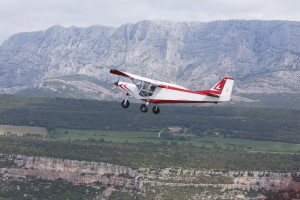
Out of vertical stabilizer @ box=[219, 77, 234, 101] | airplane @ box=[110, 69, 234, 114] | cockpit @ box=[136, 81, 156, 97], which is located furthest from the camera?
cockpit @ box=[136, 81, 156, 97]

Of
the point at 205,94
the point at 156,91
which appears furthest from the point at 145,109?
the point at 205,94

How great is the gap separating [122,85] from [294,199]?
174 ft

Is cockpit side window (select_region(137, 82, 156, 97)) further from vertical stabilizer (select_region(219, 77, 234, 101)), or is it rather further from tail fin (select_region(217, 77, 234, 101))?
vertical stabilizer (select_region(219, 77, 234, 101))

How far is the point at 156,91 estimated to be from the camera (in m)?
101

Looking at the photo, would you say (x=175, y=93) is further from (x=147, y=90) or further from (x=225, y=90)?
(x=225, y=90)

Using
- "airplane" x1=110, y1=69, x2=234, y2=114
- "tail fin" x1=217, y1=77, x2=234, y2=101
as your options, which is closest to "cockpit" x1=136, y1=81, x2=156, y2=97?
"airplane" x1=110, y1=69, x2=234, y2=114

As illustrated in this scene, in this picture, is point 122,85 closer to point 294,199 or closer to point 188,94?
point 188,94

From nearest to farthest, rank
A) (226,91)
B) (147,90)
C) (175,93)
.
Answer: (175,93)
(226,91)
(147,90)

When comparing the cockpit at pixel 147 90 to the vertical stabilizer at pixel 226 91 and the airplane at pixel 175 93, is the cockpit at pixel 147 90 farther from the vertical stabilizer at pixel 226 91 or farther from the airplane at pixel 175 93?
the vertical stabilizer at pixel 226 91

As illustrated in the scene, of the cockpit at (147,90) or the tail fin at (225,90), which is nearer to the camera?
the tail fin at (225,90)

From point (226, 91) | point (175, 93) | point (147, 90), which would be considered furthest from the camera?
point (147, 90)

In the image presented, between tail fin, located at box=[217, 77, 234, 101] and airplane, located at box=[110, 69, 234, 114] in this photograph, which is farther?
tail fin, located at box=[217, 77, 234, 101]

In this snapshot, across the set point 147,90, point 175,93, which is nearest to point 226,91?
point 175,93

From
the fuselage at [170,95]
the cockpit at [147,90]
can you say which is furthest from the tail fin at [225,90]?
the cockpit at [147,90]
